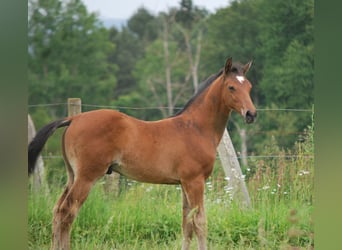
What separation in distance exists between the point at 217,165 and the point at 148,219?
45.1 inches

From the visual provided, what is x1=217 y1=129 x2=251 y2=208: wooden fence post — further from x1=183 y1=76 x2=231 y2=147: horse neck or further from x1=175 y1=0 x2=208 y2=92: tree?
x1=175 y1=0 x2=208 y2=92: tree

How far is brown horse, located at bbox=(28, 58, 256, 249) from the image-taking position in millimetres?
3820

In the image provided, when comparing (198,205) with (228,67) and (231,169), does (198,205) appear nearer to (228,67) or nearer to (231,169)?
(228,67)

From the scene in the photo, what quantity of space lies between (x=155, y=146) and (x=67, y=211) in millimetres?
647

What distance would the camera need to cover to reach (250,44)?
1575 cm

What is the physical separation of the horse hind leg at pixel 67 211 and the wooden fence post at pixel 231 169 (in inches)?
51.3

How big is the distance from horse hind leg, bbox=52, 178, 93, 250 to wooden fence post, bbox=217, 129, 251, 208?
1303 millimetres

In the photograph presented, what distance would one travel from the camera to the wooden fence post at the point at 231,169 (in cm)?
476

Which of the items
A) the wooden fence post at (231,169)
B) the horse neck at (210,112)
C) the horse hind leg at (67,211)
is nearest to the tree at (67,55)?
the wooden fence post at (231,169)

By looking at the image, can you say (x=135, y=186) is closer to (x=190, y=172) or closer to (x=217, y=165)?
(x=217, y=165)

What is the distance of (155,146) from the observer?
397cm

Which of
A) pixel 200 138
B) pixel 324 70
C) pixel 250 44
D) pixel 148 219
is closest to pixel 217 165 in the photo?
pixel 148 219

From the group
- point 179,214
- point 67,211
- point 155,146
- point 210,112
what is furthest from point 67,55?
point 67,211

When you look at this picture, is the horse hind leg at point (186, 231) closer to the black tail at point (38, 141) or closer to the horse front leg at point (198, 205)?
the horse front leg at point (198, 205)
